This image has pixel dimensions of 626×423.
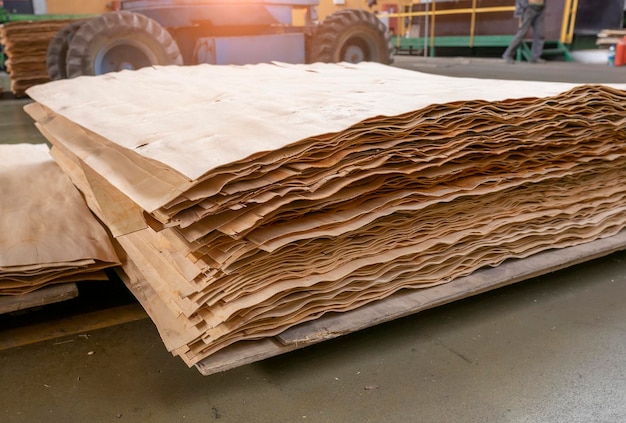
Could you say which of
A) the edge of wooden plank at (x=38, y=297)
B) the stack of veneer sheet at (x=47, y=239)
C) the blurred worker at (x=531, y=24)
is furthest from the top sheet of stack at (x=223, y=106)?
the blurred worker at (x=531, y=24)

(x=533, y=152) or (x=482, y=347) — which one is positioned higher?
(x=533, y=152)

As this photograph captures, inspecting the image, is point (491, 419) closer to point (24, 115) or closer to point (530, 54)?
point (24, 115)

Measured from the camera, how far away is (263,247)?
1552 millimetres

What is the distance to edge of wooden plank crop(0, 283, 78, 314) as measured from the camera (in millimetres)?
1958

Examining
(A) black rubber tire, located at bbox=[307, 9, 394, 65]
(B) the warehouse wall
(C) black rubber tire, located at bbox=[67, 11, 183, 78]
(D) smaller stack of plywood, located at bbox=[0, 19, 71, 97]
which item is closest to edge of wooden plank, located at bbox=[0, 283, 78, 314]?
(C) black rubber tire, located at bbox=[67, 11, 183, 78]

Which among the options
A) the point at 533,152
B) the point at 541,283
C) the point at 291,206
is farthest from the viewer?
the point at 541,283

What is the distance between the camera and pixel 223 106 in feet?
7.43

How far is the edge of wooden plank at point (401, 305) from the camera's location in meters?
1.62

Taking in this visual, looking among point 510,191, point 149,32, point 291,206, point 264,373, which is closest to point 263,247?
point 291,206

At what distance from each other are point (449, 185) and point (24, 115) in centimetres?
703

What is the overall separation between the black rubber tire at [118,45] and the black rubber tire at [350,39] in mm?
2152

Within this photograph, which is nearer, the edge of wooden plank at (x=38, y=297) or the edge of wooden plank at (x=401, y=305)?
the edge of wooden plank at (x=401, y=305)

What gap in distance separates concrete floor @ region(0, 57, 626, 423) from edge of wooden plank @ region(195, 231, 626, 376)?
132 millimetres

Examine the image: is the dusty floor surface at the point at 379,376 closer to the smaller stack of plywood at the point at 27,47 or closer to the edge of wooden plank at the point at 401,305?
the edge of wooden plank at the point at 401,305
